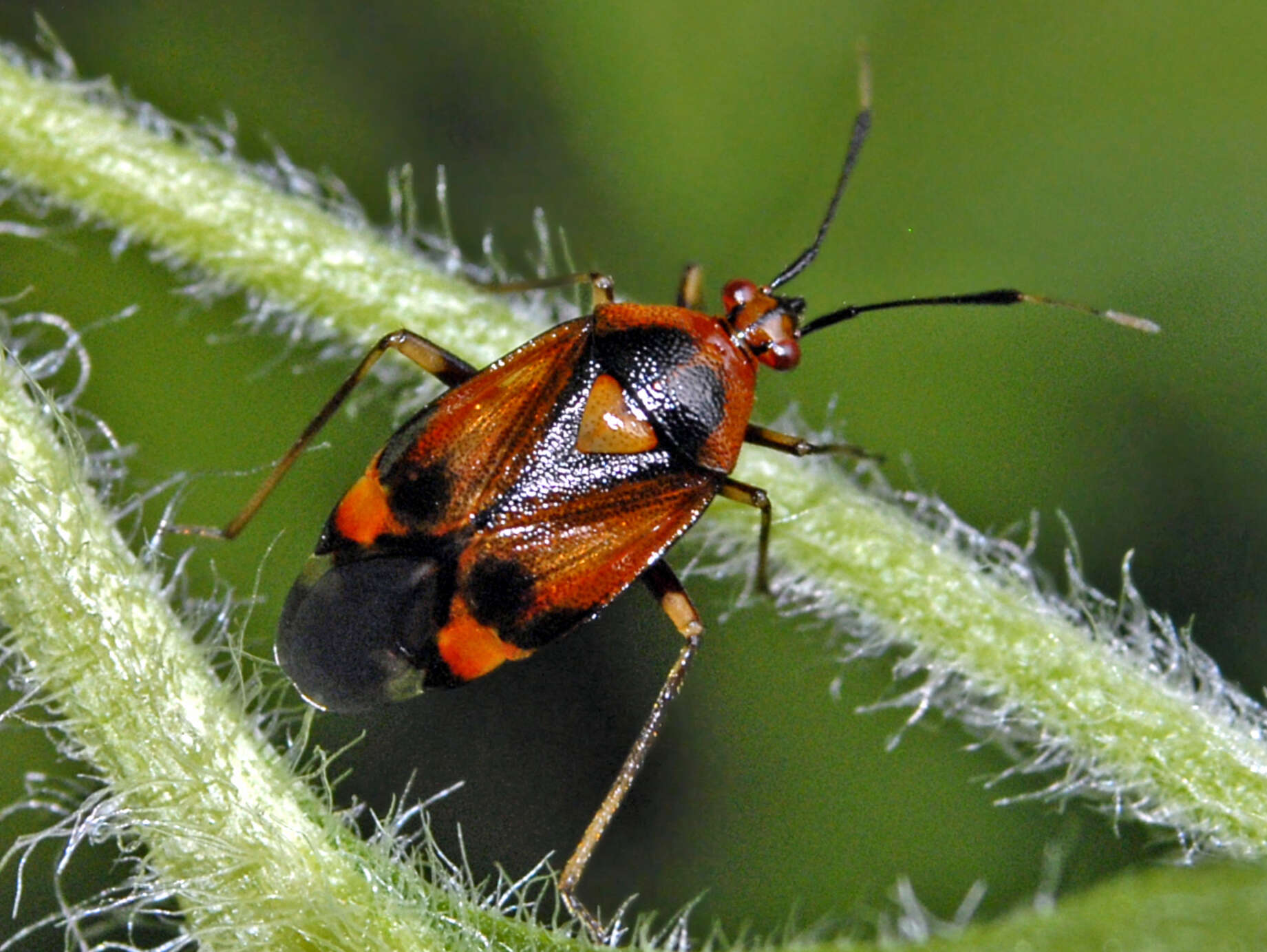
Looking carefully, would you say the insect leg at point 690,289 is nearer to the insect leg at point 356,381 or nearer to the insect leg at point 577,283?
the insect leg at point 577,283

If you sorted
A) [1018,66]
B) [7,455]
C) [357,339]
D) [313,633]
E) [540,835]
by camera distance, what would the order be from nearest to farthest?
[7,455], [313,633], [357,339], [540,835], [1018,66]

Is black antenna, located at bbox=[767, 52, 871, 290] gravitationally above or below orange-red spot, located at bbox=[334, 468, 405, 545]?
above

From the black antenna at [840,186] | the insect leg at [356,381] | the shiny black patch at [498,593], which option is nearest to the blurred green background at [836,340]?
the insect leg at [356,381]

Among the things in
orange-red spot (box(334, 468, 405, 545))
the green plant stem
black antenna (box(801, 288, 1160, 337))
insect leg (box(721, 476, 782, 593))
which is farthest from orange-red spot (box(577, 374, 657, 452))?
the green plant stem

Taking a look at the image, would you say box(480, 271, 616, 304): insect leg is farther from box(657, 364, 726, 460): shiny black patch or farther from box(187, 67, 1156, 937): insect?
box(657, 364, 726, 460): shiny black patch

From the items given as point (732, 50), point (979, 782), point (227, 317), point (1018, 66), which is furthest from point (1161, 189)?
point (227, 317)

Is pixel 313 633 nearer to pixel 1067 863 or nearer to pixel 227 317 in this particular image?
pixel 227 317

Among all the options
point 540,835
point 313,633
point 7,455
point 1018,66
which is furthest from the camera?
point 1018,66
